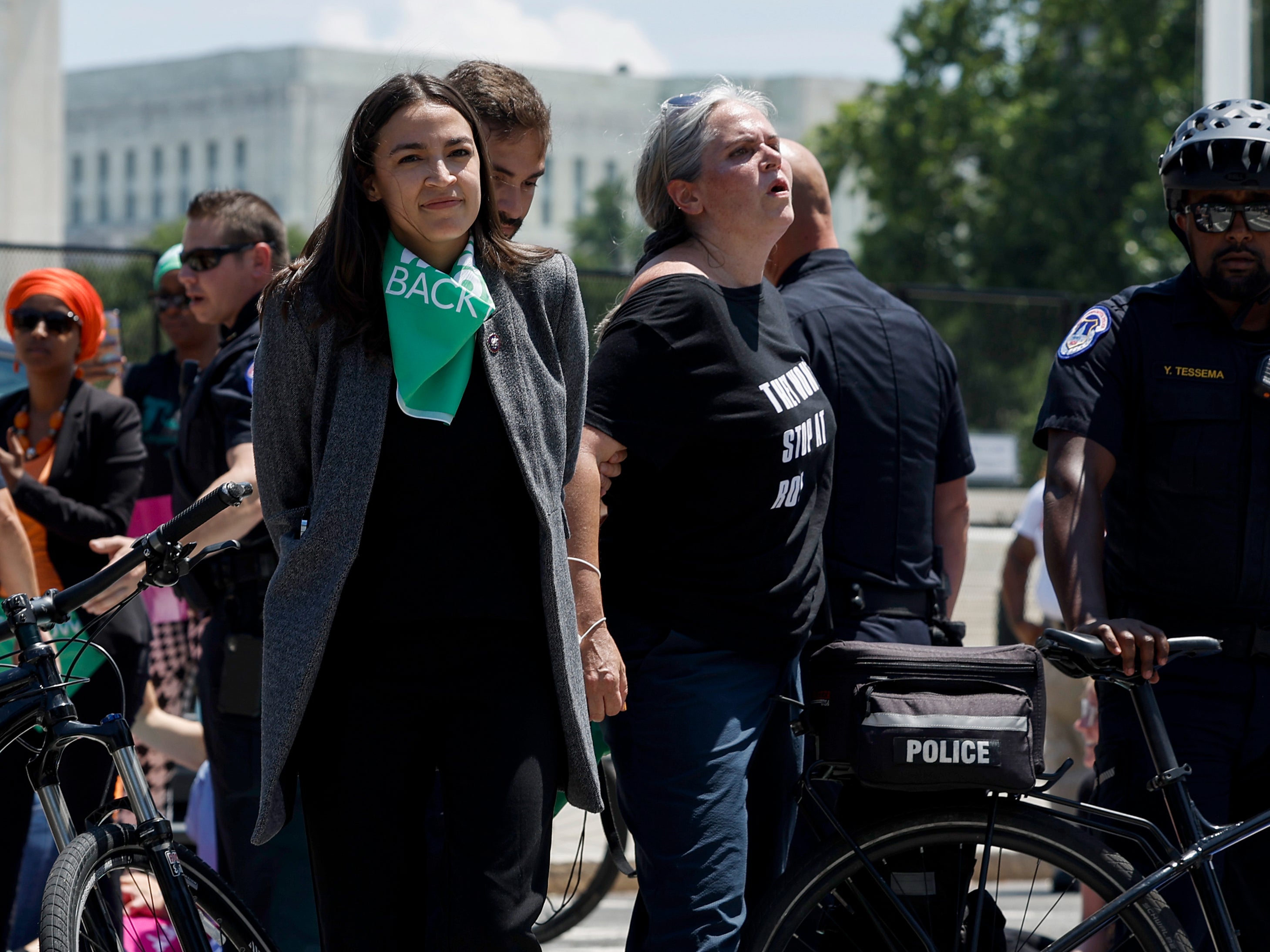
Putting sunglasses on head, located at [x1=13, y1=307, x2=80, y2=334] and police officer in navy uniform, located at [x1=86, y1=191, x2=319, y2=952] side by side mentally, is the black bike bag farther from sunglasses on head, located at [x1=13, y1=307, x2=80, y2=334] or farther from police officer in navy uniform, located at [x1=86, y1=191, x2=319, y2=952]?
sunglasses on head, located at [x1=13, y1=307, x2=80, y2=334]

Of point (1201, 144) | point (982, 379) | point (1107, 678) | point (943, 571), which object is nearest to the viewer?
point (1107, 678)

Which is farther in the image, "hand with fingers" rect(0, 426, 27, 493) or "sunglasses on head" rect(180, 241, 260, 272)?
"hand with fingers" rect(0, 426, 27, 493)

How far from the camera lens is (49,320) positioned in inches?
193

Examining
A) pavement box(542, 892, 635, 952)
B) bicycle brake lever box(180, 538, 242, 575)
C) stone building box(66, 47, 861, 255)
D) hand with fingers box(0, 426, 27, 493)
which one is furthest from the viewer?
stone building box(66, 47, 861, 255)

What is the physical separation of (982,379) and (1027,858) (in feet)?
26.6

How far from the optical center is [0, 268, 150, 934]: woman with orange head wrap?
4164mm

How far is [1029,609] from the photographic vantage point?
10.2 metres

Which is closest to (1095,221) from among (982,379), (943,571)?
(982,379)

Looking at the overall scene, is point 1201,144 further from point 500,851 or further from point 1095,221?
point 1095,221

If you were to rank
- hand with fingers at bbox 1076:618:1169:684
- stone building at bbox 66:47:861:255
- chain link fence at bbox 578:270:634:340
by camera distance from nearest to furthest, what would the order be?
hand with fingers at bbox 1076:618:1169:684
chain link fence at bbox 578:270:634:340
stone building at bbox 66:47:861:255

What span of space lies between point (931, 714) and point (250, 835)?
5.70 feet

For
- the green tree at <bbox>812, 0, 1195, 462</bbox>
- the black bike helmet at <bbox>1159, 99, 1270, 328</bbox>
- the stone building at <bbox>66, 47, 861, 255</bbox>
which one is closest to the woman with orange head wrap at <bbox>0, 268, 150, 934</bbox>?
the black bike helmet at <bbox>1159, 99, 1270, 328</bbox>

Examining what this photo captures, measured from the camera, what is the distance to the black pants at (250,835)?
152 inches

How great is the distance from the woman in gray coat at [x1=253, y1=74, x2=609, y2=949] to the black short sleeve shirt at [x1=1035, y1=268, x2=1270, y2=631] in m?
1.27
